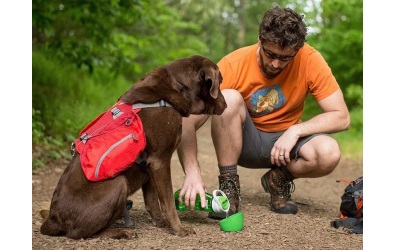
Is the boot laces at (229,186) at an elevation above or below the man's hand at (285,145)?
below

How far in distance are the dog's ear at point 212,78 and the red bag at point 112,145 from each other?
556 millimetres

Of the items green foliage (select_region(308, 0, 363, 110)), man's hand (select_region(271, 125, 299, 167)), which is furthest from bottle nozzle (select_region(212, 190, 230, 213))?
green foliage (select_region(308, 0, 363, 110))

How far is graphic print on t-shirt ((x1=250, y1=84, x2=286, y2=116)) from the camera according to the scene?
445 cm

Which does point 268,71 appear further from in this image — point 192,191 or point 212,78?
point 192,191

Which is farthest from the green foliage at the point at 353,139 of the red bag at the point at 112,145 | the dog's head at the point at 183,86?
the red bag at the point at 112,145

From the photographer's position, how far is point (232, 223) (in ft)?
12.3

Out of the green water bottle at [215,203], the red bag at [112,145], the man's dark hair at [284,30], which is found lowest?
the green water bottle at [215,203]

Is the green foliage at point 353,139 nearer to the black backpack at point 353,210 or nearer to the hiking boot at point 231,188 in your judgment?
the black backpack at point 353,210

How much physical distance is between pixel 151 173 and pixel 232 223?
724mm

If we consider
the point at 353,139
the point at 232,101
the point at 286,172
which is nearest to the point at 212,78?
the point at 232,101

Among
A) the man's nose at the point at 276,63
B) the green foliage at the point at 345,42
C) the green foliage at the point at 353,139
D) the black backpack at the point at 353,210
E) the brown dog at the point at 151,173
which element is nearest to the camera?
the brown dog at the point at 151,173

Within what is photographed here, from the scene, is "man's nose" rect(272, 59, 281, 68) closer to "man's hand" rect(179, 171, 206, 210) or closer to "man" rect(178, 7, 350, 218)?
"man" rect(178, 7, 350, 218)

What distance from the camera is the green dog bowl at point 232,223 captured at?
12.3ft
